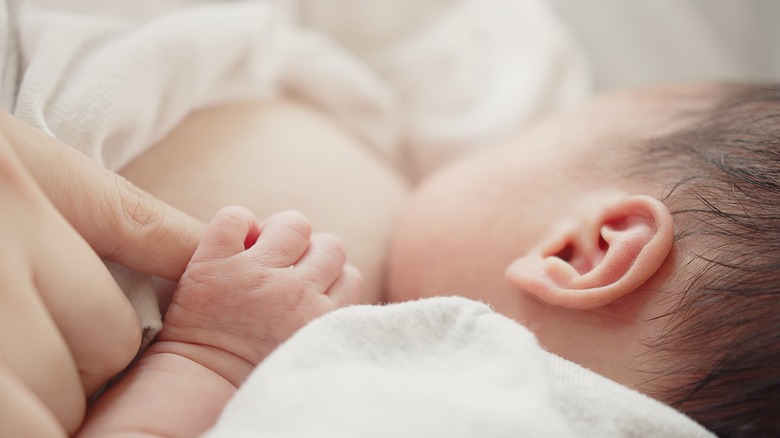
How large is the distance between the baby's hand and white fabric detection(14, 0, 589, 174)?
0.18m

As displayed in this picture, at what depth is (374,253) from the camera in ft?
3.17

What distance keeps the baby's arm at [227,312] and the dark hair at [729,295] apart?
359mm

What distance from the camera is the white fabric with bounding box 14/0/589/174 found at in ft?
2.56

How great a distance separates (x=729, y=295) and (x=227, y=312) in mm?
479

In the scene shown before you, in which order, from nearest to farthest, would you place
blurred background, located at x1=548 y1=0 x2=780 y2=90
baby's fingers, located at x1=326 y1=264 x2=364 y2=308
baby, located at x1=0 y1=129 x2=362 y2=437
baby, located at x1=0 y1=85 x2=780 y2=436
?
baby, located at x1=0 y1=129 x2=362 y2=437 < baby, located at x1=0 y1=85 x2=780 y2=436 < baby's fingers, located at x1=326 y1=264 x2=364 y2=308 < blurred background, located at x1=548 y1=0 x2=780 y2=90

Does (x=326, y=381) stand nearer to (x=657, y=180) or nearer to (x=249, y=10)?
(x=657, y=180)

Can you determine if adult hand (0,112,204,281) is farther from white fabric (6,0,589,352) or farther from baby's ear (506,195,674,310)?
baby's ear (506,195,674,310)

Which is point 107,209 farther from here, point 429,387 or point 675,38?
point 675,38

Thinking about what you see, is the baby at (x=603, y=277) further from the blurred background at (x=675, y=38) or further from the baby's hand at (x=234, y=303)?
the blurred background at (x=675, y=38)

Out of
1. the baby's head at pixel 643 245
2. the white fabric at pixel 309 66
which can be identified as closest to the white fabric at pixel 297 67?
the white fabric at pixel 309 66

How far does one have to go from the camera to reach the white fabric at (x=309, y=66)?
0.78 m

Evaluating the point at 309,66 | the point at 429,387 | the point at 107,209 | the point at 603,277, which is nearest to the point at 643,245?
the point at 603,277

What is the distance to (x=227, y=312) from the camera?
0.67 m

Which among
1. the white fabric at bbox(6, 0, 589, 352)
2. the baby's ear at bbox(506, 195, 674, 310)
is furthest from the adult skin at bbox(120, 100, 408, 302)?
the baby's ear at bbox(506, 195, 674, 310)
